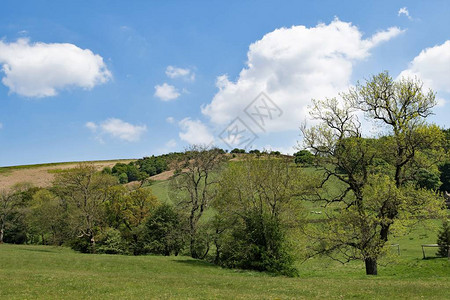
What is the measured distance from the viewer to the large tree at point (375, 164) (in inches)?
1096

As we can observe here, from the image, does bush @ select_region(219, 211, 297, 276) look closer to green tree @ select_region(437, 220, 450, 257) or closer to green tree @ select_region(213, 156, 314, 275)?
green tree @ select_region(213, 156, 314, 275)

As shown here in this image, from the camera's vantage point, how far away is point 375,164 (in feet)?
107

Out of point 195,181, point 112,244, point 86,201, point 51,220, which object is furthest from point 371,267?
point 51,220

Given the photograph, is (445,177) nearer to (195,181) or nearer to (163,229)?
(195,181)

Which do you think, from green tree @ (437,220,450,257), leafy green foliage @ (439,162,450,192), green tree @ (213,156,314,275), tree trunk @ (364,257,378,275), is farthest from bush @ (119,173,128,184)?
tree trunk @ (364,257,378,275)

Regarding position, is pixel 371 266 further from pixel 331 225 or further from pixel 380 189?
pixel 380 189

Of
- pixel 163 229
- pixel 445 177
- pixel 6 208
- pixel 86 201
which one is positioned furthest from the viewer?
pixel 445 177

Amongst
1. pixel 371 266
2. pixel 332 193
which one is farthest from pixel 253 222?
pixel 371 266

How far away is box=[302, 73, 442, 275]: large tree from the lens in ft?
91.4

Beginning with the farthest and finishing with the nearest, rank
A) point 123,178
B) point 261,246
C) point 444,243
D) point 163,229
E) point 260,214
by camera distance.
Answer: point 123,178
point 163,229
point 444,243
point 260,214
point 261,246

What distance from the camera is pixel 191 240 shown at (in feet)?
158

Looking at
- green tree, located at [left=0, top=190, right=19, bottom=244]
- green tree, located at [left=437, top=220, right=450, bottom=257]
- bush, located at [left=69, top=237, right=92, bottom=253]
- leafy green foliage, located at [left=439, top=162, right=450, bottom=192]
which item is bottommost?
bush, located at [left=69, top=237, right=92, bottom=253]

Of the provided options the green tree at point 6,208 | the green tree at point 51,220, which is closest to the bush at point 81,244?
the green tree at point 51,220

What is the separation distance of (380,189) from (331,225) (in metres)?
5.33
